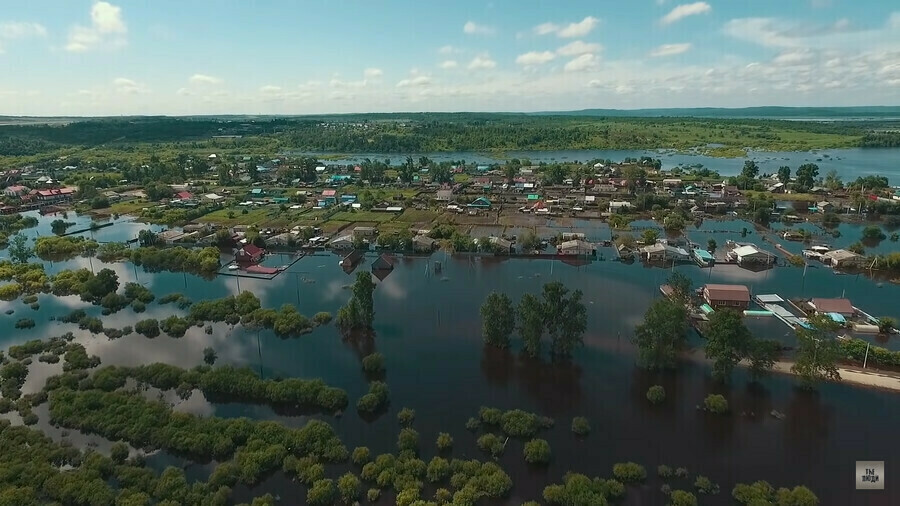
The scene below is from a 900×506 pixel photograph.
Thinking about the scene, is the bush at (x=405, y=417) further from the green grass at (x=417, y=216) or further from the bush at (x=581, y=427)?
the green grass at (x=417, y=216)

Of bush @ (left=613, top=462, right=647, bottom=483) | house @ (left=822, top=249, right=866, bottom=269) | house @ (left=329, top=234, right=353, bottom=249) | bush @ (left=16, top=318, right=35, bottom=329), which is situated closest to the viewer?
bush @ (left=613, top=462, right=647, bottom=483)

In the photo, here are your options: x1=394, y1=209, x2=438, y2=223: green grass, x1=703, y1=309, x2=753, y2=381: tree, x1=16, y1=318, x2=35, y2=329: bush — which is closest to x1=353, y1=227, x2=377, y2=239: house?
x1=394, y1=209, x2=438, y2=223: green grass

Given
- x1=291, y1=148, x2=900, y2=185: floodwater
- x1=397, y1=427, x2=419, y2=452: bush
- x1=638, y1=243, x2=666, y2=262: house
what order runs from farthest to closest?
x1=291, y1=148, x2=900, y2=185: floodwater, x1=638, y1=243, x2=666, y2=262: house, x1=397, y1=427, x2=419, y2=452: bush

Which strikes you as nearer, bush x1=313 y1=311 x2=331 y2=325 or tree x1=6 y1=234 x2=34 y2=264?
bush x1=313 y1=311 x2=331 y2=325

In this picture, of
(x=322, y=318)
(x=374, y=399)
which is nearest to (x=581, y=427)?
(x=374, y=399)

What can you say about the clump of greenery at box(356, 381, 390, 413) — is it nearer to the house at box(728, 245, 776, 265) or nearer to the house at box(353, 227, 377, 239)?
the house at box(353, 227, 377, 239)

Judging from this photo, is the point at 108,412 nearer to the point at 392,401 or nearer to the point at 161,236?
the point at 392,401
